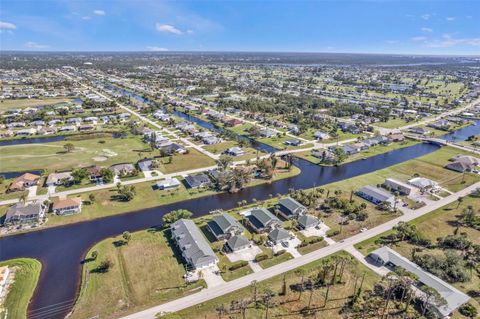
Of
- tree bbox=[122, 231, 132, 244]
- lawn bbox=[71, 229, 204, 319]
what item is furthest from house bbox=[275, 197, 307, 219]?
tree bbox=[122, 231, 132, 244]

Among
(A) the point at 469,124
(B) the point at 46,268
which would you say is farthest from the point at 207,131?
(A) the point at 469,124

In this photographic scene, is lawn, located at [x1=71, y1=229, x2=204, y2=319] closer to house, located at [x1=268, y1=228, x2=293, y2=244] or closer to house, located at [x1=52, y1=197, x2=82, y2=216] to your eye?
house, located at [x1=52, y1=197, x2=82, y2=216]

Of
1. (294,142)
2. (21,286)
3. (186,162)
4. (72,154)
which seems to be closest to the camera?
(21,286)

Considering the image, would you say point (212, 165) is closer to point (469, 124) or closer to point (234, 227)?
point (234, 227)

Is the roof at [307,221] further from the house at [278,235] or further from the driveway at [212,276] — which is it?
the driveway at [212,276]

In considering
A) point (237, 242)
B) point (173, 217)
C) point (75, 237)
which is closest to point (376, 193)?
point (237, 242)

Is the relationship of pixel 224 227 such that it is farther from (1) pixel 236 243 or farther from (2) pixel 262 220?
(2) pixel 262 220
